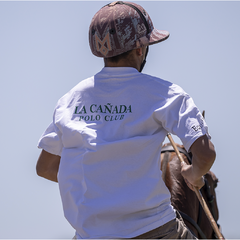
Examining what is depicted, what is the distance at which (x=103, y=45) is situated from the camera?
104 inches

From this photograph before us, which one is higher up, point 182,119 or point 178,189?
point 182,119

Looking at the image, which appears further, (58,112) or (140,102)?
(58,112)

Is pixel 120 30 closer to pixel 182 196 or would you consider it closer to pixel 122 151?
pixel 122 151

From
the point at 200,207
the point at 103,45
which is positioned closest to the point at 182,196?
the point at 200,207

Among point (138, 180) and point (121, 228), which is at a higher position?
point (138, 180)

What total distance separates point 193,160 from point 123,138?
0.43 metres

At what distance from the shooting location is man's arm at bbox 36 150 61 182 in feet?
9.77

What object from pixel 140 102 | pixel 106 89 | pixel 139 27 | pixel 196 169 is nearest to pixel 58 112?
pixel 106 89

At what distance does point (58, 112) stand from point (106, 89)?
36 cm

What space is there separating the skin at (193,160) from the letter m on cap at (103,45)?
0.26 ft

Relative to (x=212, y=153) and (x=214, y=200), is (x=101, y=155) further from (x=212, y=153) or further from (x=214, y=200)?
(x=214, y=200)

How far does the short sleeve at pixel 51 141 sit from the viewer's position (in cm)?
278

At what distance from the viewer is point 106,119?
2461mm

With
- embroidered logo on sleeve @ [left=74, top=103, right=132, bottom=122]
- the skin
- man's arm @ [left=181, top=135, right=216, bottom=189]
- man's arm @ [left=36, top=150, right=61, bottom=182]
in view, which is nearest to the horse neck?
the skin
